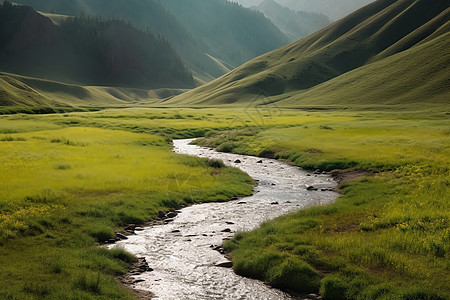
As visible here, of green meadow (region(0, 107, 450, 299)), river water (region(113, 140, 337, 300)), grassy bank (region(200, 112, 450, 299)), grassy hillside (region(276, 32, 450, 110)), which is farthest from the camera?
grassy hillside (region(276, 32, 450, 110))

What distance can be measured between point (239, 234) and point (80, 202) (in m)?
11.4

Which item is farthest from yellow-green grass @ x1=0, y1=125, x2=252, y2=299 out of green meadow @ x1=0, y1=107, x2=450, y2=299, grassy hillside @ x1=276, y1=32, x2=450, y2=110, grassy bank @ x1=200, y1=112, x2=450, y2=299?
grassy hillside @ x1=276, y1=32, x2=450, y2=110

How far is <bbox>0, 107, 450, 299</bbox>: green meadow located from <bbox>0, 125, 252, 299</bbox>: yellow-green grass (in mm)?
69

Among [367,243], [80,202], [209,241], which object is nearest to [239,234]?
[209,241]

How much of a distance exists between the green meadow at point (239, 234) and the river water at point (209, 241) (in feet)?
3.60

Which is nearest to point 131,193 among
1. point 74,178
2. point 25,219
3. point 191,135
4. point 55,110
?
point 74,178

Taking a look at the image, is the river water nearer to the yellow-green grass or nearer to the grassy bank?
the grassy bank

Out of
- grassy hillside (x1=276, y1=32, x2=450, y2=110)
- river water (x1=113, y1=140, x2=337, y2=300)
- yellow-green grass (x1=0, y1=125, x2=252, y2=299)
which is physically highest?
grassy hillside (x1=276, y1=32, x2=450, y2=110)

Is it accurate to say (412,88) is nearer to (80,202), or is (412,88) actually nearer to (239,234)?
(239,234)

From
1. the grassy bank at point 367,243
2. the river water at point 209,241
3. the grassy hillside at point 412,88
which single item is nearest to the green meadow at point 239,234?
the grassy bank at point 367,243

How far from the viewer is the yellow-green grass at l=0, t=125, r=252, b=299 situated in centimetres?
1526

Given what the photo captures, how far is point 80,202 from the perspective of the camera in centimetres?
2588

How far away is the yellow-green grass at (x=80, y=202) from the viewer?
1526cm

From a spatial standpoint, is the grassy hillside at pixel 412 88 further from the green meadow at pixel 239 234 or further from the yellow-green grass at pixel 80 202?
the yellow-green grass at pixel 80 202
